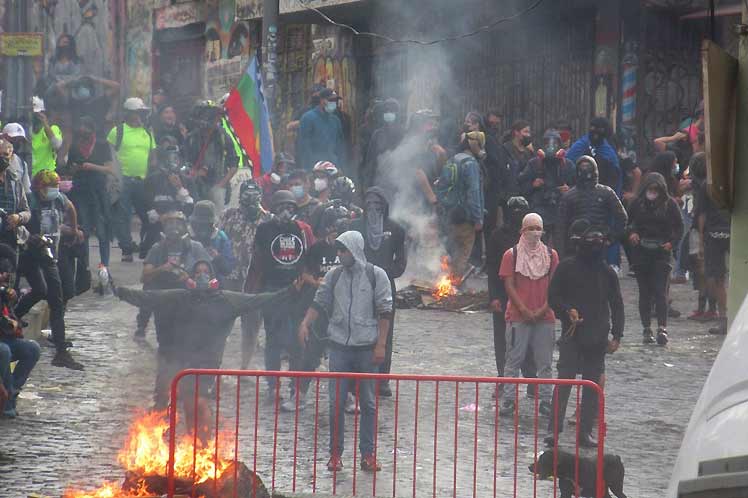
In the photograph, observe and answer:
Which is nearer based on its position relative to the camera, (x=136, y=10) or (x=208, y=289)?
(x=208, y=289)

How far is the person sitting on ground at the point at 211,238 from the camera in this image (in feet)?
44.9

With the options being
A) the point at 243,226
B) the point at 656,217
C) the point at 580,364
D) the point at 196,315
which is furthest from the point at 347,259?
the point at 656,217

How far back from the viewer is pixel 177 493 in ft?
28.2

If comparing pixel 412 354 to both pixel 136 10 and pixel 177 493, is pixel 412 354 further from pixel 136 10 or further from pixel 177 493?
pixel 136 10

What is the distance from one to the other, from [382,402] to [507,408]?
1.05 metres

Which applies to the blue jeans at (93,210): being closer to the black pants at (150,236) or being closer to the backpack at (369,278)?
the black pants at (150,236)

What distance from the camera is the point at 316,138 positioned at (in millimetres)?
20984

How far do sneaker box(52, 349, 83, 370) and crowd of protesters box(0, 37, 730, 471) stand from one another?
13 mm

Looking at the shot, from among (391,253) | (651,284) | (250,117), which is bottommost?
(651,284)

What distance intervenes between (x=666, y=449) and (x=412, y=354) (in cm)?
413

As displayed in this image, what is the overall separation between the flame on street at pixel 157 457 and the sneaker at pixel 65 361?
2984 millimetres

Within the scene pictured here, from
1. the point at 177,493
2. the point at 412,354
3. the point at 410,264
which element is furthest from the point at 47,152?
the point at 177,493

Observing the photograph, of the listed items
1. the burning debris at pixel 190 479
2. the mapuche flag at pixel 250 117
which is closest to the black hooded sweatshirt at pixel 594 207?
the mapuche flag at pixel 250 117

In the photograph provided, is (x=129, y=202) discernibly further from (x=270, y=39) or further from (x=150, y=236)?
(x=270, y=39)
